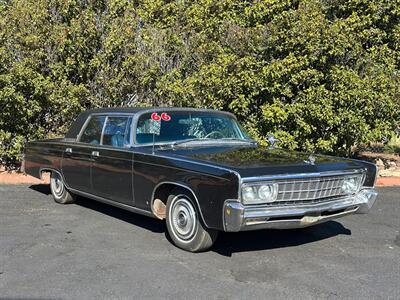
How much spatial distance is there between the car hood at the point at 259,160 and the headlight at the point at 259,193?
0.13 metres

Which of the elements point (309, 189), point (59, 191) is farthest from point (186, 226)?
point (59, 191)

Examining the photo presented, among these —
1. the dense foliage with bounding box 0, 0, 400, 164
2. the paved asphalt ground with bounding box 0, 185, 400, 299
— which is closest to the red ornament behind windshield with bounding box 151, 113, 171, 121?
the paved asphalt ground with bounding box 0, 185, 400, 299

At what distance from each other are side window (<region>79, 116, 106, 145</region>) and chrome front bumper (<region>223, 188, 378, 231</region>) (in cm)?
277

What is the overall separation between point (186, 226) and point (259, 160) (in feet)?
3.42

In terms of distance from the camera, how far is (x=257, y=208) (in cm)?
466

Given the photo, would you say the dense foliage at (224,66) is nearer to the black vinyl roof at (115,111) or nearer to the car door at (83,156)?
the black vinyl roof at (115,111)

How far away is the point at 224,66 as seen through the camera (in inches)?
382

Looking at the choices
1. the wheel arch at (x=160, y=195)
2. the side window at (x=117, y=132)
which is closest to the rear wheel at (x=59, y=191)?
the side window at (x=117, y=132)

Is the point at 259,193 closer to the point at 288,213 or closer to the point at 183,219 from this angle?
the point at 288,213

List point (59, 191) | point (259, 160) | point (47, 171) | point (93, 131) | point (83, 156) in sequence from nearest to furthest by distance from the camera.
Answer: point (259, 160) → point (83, 156) → point (93, 131) → point (59, 191) → point (47, 171)

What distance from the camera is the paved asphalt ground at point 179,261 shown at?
13.8ft

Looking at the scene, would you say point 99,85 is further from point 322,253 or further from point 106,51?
point 322,253

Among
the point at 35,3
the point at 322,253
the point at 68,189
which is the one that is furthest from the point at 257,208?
the point at 35,3

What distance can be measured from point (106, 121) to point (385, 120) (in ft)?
20.9
